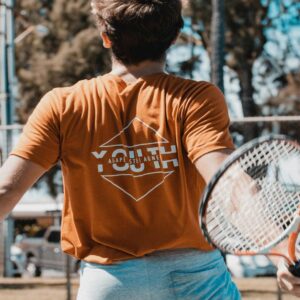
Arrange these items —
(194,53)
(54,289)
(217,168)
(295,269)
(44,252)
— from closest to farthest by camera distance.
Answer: (295,269) < (217,168) < (54,289) < (44,252) < (194,53)

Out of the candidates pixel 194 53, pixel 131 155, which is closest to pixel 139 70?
pixel 131 155

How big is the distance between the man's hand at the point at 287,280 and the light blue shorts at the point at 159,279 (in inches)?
12.3

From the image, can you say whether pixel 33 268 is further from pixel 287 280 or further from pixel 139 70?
pixel 287 280

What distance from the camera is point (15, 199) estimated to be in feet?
7.45

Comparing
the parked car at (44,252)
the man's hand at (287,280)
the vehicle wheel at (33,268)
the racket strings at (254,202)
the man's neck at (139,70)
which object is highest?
the man's neck at (139,70)

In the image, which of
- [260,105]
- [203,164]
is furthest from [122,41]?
[260,105]

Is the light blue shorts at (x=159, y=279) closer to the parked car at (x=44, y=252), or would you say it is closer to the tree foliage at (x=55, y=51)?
the parked car at (x=44, y=252)

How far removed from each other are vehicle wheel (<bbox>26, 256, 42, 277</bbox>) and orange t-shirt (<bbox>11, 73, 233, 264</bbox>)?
1407cm

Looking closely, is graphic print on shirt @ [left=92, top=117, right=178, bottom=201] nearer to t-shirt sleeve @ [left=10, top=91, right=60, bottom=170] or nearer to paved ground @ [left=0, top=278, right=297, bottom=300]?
t-shirt sleeve @ [left=10, top=91, right=60, bottom=170]

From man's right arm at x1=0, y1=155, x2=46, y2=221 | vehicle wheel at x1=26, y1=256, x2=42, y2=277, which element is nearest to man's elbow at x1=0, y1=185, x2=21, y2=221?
man's right arm at x1=0, y1=155, x2=46, y2=221

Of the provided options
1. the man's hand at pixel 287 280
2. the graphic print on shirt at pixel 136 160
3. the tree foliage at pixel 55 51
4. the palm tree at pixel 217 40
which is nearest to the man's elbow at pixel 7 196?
the graphic print on shirt at pixel 136 160

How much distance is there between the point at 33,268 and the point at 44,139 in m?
15.8

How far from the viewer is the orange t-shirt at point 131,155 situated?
227 centimetres

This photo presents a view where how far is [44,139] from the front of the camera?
230 centimetres
